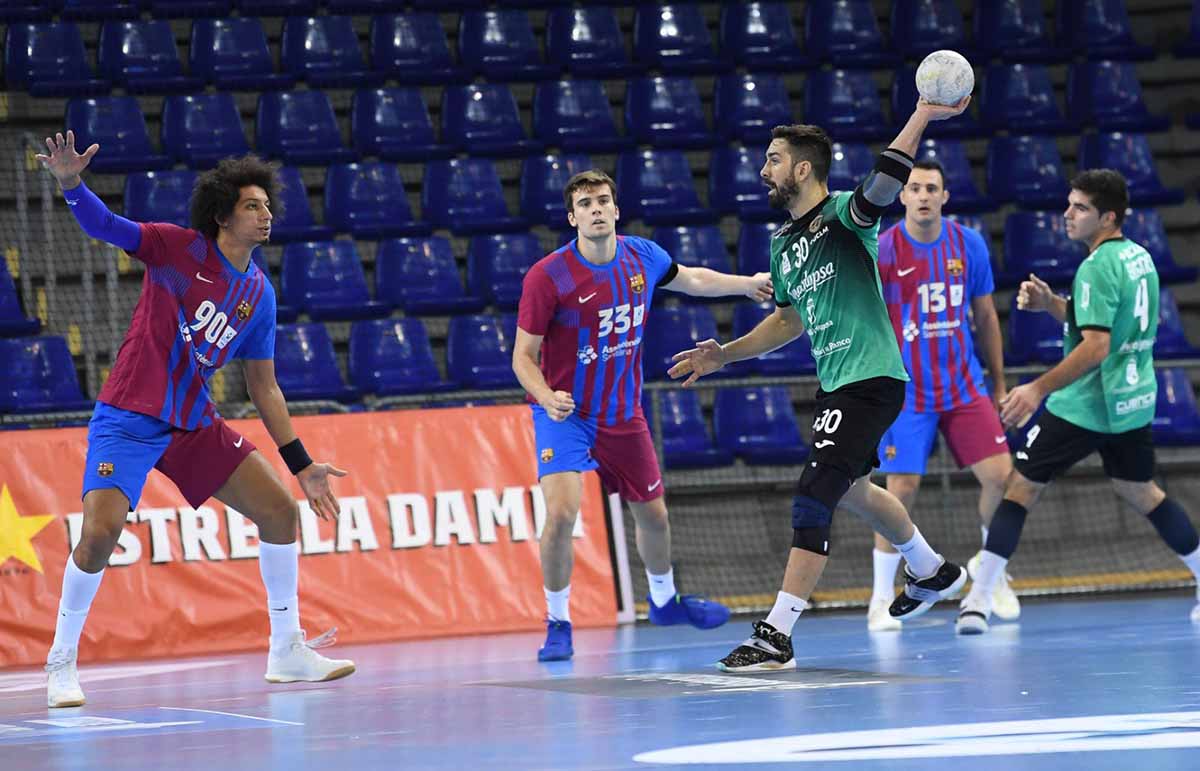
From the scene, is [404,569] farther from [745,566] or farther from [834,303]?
[834,303]

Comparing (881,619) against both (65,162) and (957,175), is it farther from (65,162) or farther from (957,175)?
(957,175)

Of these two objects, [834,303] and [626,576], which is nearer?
[834,303]

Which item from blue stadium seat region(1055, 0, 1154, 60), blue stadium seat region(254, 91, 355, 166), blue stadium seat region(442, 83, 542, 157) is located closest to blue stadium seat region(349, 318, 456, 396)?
blue stadium seat region(254, 91, 355, 166)

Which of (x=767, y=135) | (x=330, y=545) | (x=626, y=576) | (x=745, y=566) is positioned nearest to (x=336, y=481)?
(x=330, y=545)

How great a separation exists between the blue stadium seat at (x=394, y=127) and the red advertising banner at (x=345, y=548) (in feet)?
13.0

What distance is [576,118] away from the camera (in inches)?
555

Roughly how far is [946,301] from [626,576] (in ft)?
9.10

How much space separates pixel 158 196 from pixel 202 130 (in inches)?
35.6

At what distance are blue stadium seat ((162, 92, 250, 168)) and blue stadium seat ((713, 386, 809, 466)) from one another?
14.9 feet

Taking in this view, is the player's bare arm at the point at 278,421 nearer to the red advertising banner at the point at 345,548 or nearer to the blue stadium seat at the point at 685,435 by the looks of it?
the red advertising banner at the point at 345,548

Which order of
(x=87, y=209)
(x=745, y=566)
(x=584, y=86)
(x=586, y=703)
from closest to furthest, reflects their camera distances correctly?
(x=586, y=703) < (x=87, y=209) < (x=745, y=566) < (x=584, y=86)

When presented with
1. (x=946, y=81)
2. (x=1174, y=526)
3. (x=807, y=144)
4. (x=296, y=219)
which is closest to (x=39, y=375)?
(x=296, y=219)

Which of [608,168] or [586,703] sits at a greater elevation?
[608,168]

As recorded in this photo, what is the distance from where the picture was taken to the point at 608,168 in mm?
14203
